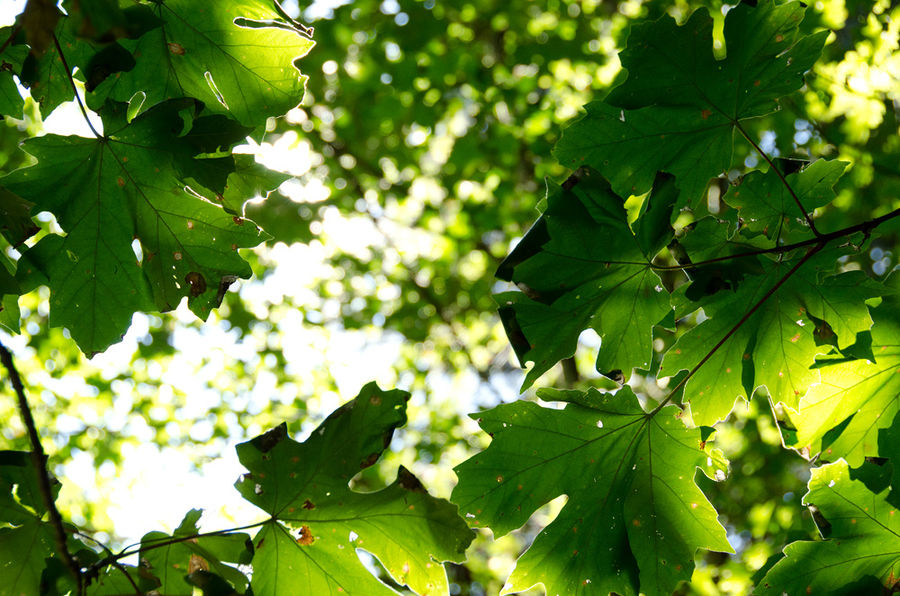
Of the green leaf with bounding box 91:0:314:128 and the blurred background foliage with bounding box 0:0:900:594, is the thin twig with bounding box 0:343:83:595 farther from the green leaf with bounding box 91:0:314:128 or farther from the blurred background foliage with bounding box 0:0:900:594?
the blurred background foliage with bounding box 0:0:900:594

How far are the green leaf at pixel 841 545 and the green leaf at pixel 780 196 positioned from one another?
493 millimetres

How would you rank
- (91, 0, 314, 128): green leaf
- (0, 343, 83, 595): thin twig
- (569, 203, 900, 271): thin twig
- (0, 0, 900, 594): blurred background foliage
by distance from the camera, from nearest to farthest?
(0, 343, 83, 595): thin twig
(569, 203, 900, 271): thin twig
(91, 0, 314, 128): green leaf
(0, 0, 900, 594): blurred background foliage

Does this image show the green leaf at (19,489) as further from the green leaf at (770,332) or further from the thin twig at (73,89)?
the green leaf at (770,332)

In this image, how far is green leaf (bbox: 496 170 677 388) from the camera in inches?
51.6

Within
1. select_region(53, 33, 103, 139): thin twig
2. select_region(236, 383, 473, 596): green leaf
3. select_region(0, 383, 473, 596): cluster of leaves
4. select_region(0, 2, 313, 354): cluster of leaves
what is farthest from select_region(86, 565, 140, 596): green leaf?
select_region(53, 33, 103, 139): thin twig

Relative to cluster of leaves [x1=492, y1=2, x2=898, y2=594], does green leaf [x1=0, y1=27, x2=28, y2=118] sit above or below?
above

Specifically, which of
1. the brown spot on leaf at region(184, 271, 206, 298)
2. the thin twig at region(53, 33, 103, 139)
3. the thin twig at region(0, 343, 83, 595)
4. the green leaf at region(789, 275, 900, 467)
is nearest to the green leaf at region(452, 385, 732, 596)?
the green leaf at region(789, 275, 900, 467)

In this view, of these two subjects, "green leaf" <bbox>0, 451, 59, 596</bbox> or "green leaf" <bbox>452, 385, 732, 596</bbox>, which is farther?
"green leaf" <bbox>452, 385, 732, 596</bbox>

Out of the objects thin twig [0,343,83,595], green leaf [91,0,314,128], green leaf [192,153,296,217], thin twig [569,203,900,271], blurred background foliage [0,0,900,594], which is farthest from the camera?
blurred background foliage [0,0,900,594]

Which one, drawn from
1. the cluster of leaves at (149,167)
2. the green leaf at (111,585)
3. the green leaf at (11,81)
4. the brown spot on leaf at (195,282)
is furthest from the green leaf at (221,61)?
the green leaf at (111,585)

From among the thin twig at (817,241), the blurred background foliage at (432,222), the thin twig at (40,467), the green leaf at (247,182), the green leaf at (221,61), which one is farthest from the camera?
the blurred background foliage at (432,222)

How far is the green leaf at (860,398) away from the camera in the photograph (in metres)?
1.37

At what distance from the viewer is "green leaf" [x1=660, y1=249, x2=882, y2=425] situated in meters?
1.30

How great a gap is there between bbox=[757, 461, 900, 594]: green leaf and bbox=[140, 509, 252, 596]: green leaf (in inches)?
40.7
